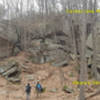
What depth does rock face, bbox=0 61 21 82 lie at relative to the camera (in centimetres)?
1288

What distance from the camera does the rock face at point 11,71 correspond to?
12882mm

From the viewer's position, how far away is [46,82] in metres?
13.3

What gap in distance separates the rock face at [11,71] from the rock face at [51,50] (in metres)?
4.11

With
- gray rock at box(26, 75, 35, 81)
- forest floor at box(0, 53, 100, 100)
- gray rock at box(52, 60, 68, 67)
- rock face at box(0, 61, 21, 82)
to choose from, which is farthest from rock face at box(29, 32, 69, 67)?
gray rock at box(26, 75, 35, 81)

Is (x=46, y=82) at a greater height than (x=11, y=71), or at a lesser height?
lesser

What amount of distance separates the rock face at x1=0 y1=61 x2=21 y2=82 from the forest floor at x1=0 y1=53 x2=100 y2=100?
522 millimetres

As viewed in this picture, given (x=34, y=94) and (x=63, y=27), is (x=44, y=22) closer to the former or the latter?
(x=63, y=27)

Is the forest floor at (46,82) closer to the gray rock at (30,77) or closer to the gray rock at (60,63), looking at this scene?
the gray rock at (30,77)

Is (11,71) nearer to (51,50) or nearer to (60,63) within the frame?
(60,63)

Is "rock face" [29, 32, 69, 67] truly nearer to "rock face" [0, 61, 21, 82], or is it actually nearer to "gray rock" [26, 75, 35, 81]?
"rock face" [0, 61, 21, 82]

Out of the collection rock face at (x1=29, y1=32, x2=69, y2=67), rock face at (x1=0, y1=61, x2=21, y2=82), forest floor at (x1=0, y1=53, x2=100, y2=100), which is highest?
rock face at (x1=29, y1=32, x2=69, y2=67)

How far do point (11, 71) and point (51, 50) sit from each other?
25.7ft

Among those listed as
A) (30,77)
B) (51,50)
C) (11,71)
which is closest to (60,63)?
(51,50)

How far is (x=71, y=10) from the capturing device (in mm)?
18203
